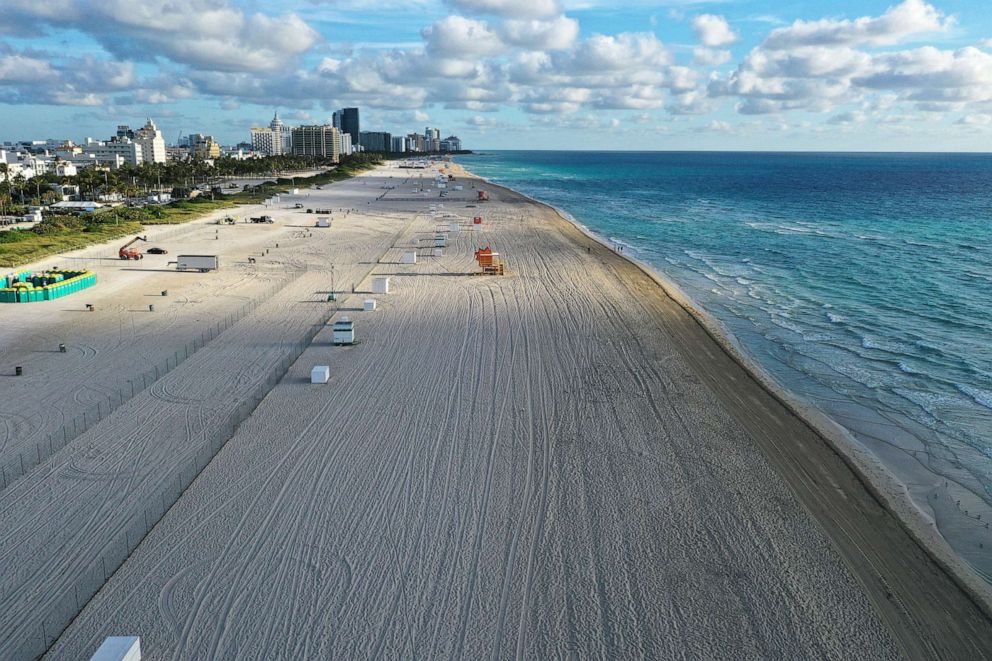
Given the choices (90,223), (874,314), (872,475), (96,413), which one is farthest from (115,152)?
(872,475)

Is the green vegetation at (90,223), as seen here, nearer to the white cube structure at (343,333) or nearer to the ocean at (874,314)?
the white cube structure at (343,333)

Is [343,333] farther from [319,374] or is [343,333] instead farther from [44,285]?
[44,285]

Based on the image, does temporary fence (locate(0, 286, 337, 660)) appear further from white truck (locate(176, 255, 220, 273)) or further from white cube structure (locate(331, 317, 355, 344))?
white truck (locate(176, 255, 220, 273))

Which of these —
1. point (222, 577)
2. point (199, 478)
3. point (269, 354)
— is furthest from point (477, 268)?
point (222, 577)

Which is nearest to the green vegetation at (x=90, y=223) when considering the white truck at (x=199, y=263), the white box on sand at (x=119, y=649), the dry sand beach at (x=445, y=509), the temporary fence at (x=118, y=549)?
the white truck at (x=199, y=263)

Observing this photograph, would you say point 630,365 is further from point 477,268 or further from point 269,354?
point 477,268

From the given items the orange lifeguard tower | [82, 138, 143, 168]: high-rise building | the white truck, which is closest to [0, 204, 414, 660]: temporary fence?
the white truck
